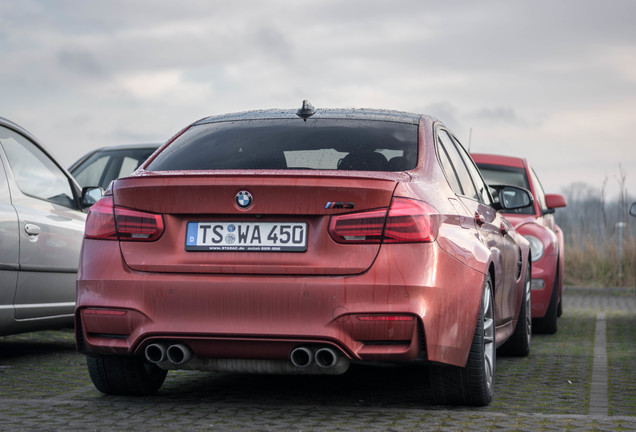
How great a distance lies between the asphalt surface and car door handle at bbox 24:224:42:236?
0.94 metres

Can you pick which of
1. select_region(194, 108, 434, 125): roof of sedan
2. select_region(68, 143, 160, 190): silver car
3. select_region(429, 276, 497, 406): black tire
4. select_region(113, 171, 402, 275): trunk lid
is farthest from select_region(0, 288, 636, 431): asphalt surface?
select_region(68, 143, 160, 190): silver car

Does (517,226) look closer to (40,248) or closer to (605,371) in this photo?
(605,371)

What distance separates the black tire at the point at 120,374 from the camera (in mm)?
5785

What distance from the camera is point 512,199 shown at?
757 cm

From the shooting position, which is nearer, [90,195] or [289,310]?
[289,310]

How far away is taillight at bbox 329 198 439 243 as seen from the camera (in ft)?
16.0

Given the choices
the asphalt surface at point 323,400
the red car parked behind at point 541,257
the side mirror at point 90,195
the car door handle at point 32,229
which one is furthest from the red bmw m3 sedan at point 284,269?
the red car parked behind at point 541,257

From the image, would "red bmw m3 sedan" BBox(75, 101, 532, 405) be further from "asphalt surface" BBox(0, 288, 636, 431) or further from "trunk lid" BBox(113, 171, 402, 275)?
"asphalt surface" BBox(0, 288, 636, 431)

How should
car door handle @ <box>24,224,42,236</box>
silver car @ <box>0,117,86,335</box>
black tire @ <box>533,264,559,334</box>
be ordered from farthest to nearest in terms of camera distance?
black tire @ <box>533,264,559,334</box> < car door handle @ <box>24,224,42,236</box> < silver car @ <box>0,117,86,335</box>

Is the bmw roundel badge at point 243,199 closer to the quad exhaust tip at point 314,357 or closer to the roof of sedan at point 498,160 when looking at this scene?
the quad exhaust tip at point 314,357

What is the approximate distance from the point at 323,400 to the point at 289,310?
1218 millimetres

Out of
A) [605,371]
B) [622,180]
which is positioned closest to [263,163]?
[605,371]

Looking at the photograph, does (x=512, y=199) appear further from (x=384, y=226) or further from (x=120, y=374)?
(x=120, y=374)

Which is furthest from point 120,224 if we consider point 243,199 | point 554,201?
point 554,201
